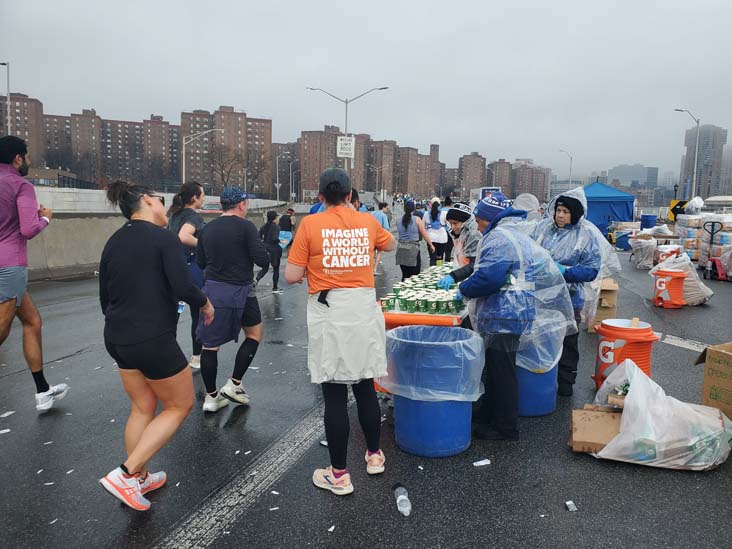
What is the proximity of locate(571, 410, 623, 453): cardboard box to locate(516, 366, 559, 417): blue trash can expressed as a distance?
59cm

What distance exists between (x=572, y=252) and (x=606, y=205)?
23.0 meters

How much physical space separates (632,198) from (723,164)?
64.8 m

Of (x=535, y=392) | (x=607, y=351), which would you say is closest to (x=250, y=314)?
(x=535, y=392)

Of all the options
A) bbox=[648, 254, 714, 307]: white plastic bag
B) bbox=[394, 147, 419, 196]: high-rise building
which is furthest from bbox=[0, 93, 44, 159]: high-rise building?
bbox=[648, 254, 714, 307]: white plastic bag

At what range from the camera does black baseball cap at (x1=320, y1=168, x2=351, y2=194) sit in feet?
10.6

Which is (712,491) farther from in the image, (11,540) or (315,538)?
(11,540)

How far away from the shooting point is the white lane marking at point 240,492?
112 inches

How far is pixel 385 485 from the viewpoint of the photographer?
11.2 feet

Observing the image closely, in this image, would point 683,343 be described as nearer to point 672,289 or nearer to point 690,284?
point 672,289

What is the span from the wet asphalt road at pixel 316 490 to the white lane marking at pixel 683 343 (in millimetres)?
1934

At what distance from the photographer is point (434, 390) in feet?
12.2

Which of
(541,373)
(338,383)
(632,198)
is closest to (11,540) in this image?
(338,383)

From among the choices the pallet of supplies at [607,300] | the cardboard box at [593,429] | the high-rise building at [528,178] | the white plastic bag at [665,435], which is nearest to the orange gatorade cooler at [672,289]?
the pallet of supplies at [607,300]

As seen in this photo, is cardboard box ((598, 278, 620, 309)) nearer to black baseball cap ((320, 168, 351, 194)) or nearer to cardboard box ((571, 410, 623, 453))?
cardboard box ((571, 410, 623, 453))
